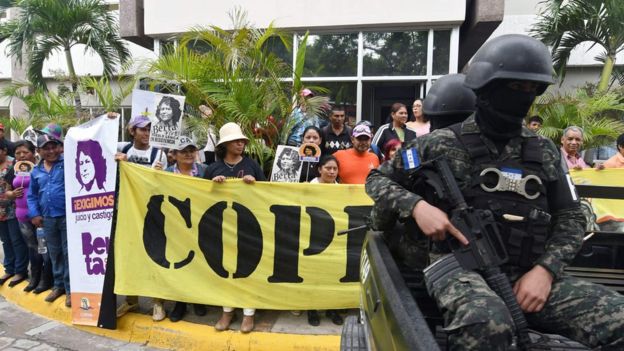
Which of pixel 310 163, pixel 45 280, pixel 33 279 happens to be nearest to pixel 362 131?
pixel 310 163

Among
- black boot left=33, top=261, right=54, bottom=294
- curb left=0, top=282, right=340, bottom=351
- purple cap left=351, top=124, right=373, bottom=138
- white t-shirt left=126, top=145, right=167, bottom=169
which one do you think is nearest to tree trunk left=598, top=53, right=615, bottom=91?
purple cap left=351, top=124, right=373, bottom=138

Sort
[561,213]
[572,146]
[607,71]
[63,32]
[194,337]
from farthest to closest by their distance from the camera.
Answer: [63,32] < [607,71] < [572,146] < [194,337] < [561,213]

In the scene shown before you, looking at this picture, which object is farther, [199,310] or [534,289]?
[199,310]

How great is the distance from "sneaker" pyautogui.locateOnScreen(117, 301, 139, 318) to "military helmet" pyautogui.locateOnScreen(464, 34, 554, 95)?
3.80 metres

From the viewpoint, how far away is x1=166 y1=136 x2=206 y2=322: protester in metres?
4.00

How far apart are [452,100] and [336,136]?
2.91 metres

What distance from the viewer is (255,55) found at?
5.10 meters

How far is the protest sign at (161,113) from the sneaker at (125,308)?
162 cm

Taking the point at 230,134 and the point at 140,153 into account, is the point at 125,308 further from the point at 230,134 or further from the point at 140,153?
the point at 230,134

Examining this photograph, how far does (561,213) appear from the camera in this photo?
6.30 feet

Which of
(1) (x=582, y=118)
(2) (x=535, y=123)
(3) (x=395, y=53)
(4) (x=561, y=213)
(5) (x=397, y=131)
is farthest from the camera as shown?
(3) (x=395, y=53)

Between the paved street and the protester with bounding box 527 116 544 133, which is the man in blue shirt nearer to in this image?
the paved street

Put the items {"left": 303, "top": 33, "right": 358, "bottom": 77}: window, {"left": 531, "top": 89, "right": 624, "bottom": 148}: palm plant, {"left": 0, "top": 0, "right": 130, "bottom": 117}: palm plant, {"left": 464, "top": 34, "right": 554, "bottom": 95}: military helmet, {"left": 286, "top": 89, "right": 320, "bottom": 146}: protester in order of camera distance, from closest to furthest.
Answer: {"left": 464, "top": 34, "right": 554, "bottom": 95}: military helmet → {"left": 286, "top": 89, "right": 320, "bottom": 146}: protester → {"left": 531, "top": 89, "right": 624, "bottom": 148}: palm plant → {"left": 303, "top": 33, "right": 358, "bottom": 77}: window → {"left": 0, "top": 0, "right": 130, "bottom": 117}: palm plant

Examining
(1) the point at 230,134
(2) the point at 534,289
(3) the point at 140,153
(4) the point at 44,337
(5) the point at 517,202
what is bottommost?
(4) the point at 44,337
